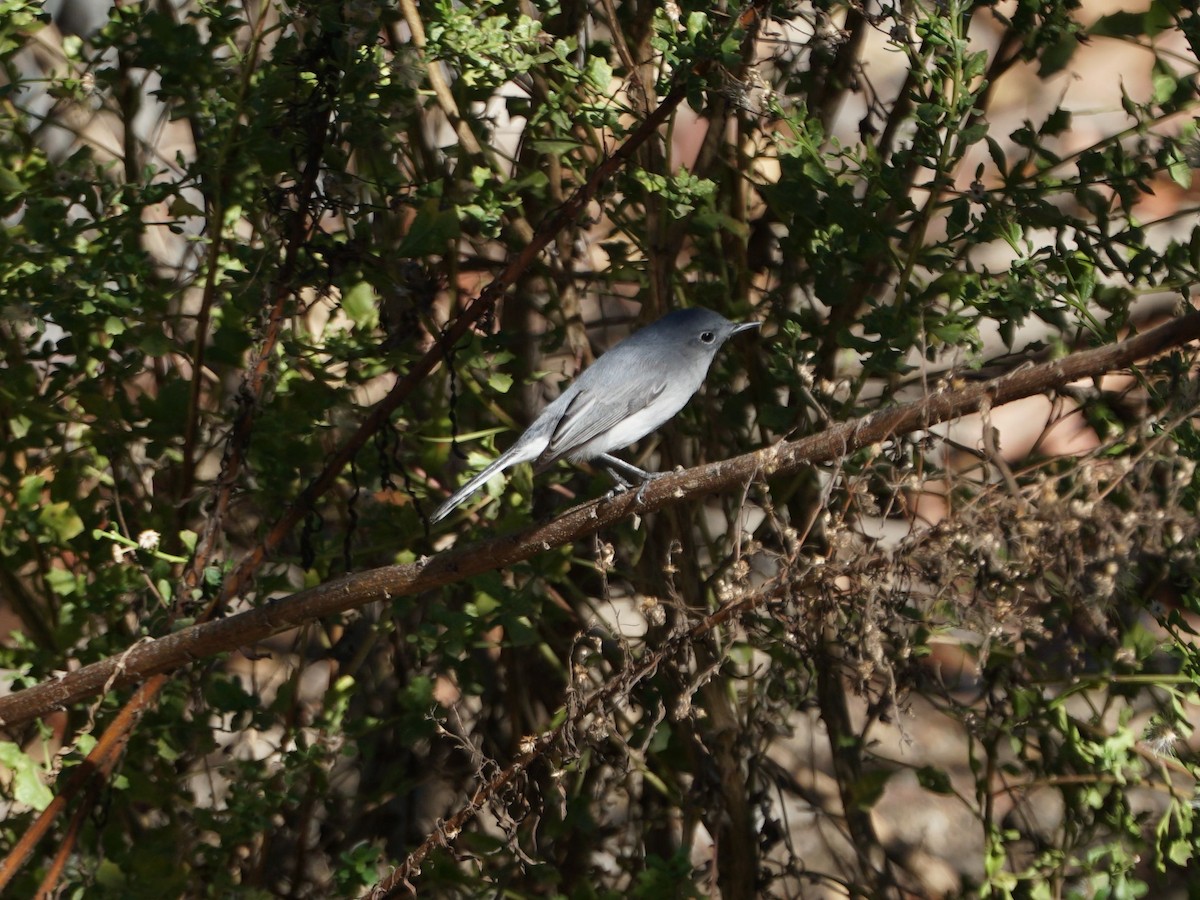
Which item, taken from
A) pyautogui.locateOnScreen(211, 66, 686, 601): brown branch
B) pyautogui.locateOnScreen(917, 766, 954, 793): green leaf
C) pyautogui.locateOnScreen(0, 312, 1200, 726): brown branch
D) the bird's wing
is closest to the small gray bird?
the bird's wing

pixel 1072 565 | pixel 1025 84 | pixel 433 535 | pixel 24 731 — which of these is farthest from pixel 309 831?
pixel 1025 84

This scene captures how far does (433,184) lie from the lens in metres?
3.62

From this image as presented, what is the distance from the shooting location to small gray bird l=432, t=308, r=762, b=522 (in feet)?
11.5

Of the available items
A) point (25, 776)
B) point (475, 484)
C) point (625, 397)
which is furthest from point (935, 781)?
point (25, 776)

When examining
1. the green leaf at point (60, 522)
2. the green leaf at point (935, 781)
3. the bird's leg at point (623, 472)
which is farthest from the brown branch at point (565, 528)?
the green leaf at point (935, 781)

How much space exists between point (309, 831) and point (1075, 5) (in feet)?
11.7

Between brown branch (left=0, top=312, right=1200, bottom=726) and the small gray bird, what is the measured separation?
0.62 m

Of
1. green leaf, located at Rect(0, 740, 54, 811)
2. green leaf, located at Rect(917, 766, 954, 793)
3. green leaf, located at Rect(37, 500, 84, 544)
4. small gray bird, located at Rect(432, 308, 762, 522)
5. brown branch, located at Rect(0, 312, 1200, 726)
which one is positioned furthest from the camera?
green leaf, located at Rect(37, 500, 84, 544)

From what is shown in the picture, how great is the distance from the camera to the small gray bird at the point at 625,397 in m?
3.50

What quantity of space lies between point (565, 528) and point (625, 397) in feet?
2.88

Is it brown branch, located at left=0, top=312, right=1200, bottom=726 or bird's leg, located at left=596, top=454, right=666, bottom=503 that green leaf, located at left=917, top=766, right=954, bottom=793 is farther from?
brown branch, located at left=0, top=312, right=1200, bottom=726

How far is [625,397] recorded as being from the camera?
355 cm

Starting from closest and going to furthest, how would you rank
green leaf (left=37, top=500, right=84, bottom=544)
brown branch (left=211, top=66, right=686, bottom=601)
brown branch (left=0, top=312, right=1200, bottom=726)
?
brown branch (left=0, top=312, right=1200, bottom=726), brown branch (left=211, top=66, right=686, bottom=601), green leaf (left=37, top=500, right=84, bottom=544)

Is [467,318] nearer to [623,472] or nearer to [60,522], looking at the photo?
[623,472]
